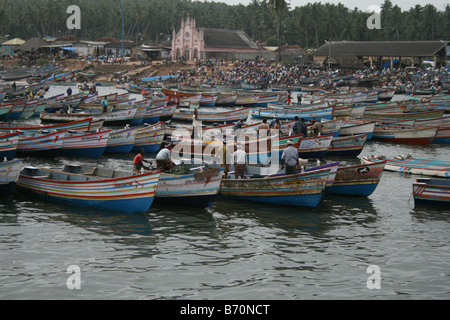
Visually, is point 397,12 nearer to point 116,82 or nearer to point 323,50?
point 323,50

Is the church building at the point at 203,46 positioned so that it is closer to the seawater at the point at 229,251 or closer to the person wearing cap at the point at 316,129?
the person wearing cap at the point at 316,129

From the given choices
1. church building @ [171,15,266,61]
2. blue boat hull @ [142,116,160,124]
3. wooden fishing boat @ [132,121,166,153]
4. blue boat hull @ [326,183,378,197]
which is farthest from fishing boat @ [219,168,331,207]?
church building @ [171,15,266,61]

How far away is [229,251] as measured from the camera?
17562 millimetres

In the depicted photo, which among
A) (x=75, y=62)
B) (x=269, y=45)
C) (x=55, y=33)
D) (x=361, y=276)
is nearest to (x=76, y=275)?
(x=361, y=276)

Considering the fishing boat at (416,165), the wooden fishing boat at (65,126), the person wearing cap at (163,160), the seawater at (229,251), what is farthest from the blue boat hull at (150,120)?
the person wearing cap at (163,160)

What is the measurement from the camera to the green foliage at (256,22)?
124750 mm

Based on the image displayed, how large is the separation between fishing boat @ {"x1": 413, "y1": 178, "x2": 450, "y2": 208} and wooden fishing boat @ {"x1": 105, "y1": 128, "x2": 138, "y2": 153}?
17.0 m

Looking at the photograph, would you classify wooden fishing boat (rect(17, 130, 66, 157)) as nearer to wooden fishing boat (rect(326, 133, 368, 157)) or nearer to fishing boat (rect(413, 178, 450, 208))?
wooden fishing boat (rect(326, 133, 368, 157))

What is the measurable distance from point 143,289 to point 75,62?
10389cm

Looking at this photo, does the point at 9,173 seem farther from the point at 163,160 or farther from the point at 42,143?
the point at 42,143

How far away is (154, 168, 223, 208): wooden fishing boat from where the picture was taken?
2088 cm

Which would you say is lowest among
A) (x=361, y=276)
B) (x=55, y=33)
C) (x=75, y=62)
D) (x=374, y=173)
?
(x=361, y=276)

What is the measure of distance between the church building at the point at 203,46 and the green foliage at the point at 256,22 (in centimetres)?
875

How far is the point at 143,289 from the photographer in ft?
48.0
